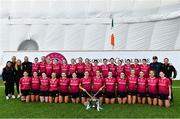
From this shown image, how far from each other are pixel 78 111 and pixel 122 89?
74.2 inches

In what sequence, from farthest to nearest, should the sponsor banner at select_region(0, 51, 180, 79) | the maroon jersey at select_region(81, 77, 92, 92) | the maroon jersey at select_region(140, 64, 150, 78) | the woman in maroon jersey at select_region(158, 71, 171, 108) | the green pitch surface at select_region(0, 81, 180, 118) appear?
the sponsor banner at select_region(0, 51, 180, 79)
the maroon jersey at select_region(140, 64, 150, 78)
the maroon jersey at select_region(81, 77, 92, 92)
the woman in maroon jersey at select_region(158, 71, 171, 108)
the green pitch surface at select_region(0, 81, 180, 118)

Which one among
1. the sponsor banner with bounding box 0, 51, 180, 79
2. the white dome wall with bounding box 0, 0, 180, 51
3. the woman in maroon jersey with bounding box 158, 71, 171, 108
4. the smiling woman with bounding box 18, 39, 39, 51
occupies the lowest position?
the woman in maroon jersey with bounding box 158, 71, 171, 108

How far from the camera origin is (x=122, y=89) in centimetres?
1284

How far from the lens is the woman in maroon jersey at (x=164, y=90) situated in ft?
40.4

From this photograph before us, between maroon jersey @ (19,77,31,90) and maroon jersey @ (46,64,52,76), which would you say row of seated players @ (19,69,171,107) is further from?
maroon jersey @ (46,64,52,76)

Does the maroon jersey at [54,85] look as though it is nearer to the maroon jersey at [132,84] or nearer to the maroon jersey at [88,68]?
the maroon jersey at [88,68]

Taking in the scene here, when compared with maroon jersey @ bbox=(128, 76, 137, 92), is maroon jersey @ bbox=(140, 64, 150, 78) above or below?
above

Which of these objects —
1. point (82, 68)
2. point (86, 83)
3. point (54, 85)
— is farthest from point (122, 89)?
point (54, 85)

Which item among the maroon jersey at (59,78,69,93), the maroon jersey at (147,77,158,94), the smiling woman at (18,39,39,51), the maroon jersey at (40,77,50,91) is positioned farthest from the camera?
the smiling woman at (18,39,39,51)

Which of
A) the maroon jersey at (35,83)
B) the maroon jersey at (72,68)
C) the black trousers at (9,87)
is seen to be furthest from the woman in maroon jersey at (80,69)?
the black trousers at (9,87)

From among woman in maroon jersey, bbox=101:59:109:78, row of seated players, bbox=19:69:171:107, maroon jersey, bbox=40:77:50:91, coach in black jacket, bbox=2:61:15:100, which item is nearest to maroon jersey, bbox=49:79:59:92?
row of seated players, bbox=19:69:171:107

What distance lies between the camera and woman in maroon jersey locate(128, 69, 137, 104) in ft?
41.9

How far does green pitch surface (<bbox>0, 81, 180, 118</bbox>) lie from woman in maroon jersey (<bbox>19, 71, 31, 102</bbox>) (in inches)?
11.3

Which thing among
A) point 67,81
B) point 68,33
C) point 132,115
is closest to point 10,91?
point 67,81
